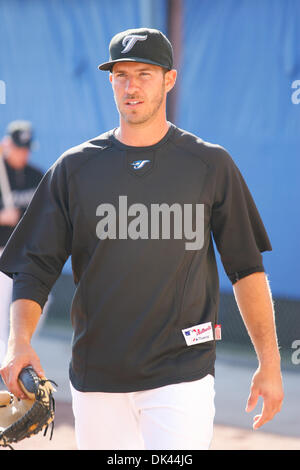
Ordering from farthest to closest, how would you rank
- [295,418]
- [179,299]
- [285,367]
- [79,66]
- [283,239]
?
1. [79,66]
2. [283,239]
3. [285,367]
4. [295,418]
5. [179,299]

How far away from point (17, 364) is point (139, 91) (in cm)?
114

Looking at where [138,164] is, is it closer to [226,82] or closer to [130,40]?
[130,40]

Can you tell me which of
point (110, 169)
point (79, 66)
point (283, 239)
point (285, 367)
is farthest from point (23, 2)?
point (110, 169)

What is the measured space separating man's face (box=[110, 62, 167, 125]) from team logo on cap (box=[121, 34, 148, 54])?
0.19 feet

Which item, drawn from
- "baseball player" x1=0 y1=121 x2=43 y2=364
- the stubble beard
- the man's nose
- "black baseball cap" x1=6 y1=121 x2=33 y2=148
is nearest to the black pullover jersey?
the stubble beard

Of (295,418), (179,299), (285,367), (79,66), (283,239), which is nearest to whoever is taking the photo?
(179,299)

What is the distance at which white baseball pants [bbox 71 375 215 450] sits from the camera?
10.2ft

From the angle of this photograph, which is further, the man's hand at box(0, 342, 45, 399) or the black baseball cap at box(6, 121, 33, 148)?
the black baseball cap at box(6, 121, 33, 148)

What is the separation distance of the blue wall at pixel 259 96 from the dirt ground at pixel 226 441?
2.44 m

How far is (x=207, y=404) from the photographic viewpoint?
10.5 ft

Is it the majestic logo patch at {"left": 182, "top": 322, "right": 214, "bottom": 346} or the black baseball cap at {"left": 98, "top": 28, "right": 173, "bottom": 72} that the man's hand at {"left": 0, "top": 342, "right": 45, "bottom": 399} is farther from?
the black baseball cap at {"left": 98, "top": 28, "right": 173, "bottom": 72}

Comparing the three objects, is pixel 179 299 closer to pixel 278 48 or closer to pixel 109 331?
pixel 109 331

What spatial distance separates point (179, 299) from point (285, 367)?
4.59m

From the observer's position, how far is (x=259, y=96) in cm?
794
